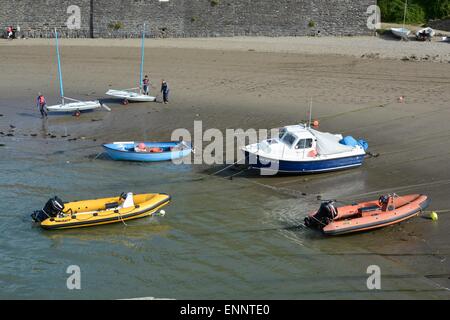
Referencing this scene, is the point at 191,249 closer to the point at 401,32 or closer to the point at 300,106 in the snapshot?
the point at 300,106

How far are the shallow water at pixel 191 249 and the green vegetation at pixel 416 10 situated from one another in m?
27.0

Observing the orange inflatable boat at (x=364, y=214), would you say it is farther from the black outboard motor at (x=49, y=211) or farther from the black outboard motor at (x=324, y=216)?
the black outboard motor at (x=49, y=211)

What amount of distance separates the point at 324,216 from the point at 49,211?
730cm

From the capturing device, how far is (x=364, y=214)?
771 inches

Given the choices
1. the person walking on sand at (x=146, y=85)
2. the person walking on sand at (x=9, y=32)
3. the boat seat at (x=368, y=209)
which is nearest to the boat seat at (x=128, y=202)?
the boat seat at (x=368, y=209)

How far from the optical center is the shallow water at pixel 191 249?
1647cm

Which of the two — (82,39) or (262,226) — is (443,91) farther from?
(82,39)

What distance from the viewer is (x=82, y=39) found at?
4094cm

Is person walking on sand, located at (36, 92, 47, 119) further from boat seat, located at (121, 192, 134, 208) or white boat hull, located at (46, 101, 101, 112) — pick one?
boat seat, located at (121, 192, 134, 208)

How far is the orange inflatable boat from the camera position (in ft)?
62.1

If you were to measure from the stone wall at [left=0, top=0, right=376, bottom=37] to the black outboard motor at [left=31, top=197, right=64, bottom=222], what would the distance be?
22661 millimetres

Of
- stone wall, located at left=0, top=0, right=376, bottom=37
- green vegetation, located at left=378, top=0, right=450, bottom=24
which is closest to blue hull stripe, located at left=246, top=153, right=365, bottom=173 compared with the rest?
stone wall, located at left=0, top=0, right=376, bottom=37

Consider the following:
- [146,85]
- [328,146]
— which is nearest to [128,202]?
[328,146]
